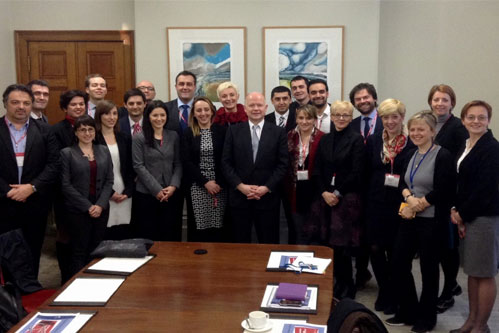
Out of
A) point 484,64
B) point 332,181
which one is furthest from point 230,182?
point 484,64

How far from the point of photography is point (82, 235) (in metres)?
3.86

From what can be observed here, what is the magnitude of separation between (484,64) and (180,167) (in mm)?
2794

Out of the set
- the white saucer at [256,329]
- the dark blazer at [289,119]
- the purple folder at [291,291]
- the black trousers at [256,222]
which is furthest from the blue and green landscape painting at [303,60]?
the white saucer at [256,329]

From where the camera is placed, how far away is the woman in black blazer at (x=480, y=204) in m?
3.20

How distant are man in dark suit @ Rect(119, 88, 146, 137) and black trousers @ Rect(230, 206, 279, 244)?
43.2 inches

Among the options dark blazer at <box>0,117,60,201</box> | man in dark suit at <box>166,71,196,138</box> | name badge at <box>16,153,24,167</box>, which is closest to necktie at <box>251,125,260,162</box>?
man in dark suit at <box>166,71,196,138</box>

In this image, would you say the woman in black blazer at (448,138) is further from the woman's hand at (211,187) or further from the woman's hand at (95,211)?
the woman's hand at (95,211)

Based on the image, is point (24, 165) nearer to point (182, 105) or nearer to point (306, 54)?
point (182, 105)

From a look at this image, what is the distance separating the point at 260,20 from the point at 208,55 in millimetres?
760

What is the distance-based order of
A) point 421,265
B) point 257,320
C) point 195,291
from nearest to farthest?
point 257,320
point 195,291
point 421,265

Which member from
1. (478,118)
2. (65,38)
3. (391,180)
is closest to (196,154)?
(391,180)

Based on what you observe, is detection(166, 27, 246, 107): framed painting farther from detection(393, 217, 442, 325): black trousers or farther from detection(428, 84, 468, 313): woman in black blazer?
detection(393, 217, 442, 325): black trousers

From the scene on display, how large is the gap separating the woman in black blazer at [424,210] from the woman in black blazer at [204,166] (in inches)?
58.6

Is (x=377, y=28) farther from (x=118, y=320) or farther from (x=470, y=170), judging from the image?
(x=118, y=320)
